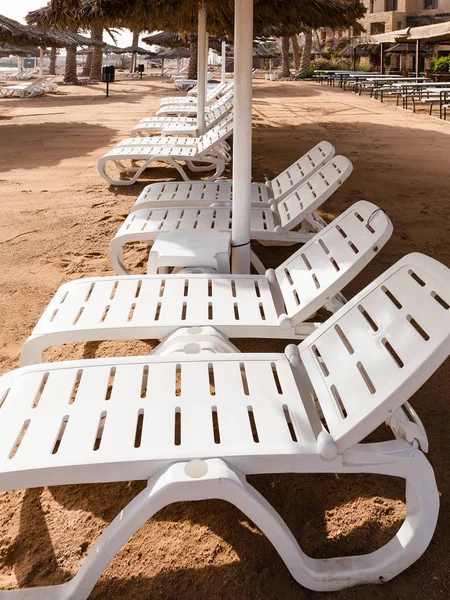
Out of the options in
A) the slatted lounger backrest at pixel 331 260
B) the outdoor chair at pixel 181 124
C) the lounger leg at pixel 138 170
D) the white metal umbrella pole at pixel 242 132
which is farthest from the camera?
Answer: the outdoor chair at pixel 181 124

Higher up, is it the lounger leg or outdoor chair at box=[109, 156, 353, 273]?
the lounger leg

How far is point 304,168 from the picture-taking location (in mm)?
4277

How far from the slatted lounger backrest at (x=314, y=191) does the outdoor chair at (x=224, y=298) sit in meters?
0.73

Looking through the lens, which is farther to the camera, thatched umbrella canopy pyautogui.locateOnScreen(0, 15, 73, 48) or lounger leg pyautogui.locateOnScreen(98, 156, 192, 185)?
thatched umbrella canopy pyautogui.locateOnScreen(0, 15, 73, 48)

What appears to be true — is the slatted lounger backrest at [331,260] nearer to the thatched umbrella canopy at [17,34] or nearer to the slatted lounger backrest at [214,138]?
the slatted lounger backrest at [214,138]

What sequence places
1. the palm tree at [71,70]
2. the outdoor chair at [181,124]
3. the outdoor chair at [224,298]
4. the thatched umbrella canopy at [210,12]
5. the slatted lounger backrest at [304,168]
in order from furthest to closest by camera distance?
the palm tree at [71,70]
the outdoor chair at [181,124]
the thatched umbrella canopy at [210,12]
the slatted lounger backrest at [304,168]
the outdoor chair at [224,298]

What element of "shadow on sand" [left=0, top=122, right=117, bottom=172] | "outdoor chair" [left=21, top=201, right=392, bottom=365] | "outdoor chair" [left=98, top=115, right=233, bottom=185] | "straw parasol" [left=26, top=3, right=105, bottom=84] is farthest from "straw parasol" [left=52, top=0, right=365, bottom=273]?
"shadow on sand" [left=0, top=122, right=117, bottom=172]

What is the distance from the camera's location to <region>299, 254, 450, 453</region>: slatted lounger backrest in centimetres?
154

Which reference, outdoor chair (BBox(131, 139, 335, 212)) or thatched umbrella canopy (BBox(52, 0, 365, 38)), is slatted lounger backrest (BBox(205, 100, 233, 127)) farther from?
outdoor chair (BBox(131, 139, 335, 212))

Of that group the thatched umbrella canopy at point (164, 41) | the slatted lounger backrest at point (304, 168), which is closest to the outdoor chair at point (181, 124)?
the slatted lounger backrest at point (304, 168)

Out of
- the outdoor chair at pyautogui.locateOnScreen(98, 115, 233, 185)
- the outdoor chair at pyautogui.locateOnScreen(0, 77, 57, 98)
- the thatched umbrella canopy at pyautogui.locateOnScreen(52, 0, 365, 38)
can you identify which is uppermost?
the outdoor chair at pyautogui.locateOnScreen(0, 77, 57, 98)

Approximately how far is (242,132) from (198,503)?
81.7 inches

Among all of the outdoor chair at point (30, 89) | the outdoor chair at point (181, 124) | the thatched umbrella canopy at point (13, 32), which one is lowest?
the outdoor chair at point (181, 124)

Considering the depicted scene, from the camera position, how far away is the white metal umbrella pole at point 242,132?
121 inches
